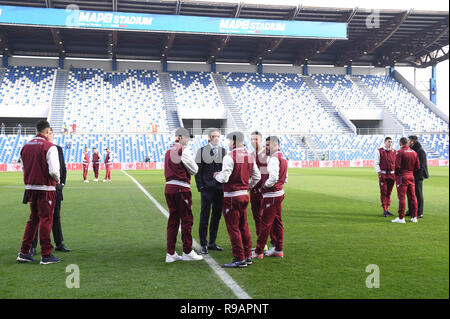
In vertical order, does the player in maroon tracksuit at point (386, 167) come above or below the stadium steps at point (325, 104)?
below

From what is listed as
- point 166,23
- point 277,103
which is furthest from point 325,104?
point 166,23

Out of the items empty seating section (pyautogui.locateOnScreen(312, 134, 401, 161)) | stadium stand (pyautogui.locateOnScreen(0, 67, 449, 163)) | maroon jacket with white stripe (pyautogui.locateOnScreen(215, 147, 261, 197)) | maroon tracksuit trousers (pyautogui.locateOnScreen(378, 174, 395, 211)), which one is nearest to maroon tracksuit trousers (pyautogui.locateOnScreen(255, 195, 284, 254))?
maroon jacket with white stripe (pyautogui.locateOnScreen(215, 147, 261, 197))

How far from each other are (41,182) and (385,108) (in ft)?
167

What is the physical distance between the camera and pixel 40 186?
6562mm

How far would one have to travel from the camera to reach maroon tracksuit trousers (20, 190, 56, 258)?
21.4 feet

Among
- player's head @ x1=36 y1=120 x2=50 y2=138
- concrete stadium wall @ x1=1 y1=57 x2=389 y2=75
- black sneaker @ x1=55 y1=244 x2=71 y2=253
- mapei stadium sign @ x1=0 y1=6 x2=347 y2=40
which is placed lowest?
black sneaker @ x1=55 y1=244 x2=71 y2=253

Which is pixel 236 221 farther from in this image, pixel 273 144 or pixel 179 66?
pixel 179 66

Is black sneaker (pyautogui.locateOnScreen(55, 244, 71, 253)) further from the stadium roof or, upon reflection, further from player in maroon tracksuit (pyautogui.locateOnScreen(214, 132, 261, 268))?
the stadium roof

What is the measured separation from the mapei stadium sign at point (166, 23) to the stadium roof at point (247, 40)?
1193mm

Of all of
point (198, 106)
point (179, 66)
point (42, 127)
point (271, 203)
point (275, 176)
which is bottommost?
point (271, 203)

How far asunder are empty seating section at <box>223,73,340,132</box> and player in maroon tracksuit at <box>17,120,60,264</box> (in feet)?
130

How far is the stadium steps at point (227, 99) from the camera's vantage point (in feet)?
152

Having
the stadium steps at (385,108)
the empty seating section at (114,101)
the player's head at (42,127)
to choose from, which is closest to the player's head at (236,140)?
the player's head at (42,127)

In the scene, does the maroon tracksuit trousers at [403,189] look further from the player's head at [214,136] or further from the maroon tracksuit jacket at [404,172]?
the player's head at [214,136]
